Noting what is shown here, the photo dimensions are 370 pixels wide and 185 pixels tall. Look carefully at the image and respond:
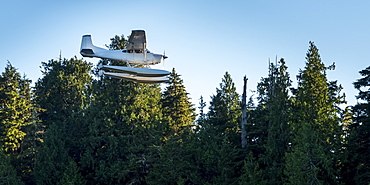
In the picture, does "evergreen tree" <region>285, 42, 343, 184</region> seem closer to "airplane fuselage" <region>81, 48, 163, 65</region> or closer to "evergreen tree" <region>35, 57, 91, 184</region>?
"airplane fuselage" <region>81, 48, 163, 65</region>

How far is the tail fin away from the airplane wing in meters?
2.67

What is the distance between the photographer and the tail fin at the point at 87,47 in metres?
31.1

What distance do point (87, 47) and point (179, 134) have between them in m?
12.7

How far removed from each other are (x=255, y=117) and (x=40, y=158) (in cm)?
1650

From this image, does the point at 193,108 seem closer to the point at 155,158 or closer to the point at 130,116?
the point at 130,116

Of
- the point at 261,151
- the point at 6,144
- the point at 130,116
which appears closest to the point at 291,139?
the point at 261,151

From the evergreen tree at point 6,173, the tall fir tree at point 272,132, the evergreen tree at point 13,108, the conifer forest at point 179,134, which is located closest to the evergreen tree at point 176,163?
the conifer forest at point 179,134

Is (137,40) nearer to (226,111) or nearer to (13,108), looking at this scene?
(226,111)

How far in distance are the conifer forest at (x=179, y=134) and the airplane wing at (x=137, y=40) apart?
7.92m

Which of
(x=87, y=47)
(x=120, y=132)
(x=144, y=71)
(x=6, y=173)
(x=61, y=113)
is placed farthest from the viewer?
(x=61, y=113)

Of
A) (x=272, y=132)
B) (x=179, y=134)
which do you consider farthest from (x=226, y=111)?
(x=272, y=132)

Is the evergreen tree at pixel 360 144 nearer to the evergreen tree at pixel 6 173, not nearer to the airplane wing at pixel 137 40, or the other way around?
the airplane wing at pixel 137 40

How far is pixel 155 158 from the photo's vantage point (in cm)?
3725

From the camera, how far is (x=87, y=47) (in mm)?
31203
